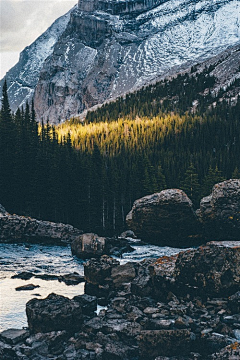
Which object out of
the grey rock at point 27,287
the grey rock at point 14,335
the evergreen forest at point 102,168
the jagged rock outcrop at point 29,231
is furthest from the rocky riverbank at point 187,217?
the grey rock at point 14,335

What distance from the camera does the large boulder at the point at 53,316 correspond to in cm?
1529

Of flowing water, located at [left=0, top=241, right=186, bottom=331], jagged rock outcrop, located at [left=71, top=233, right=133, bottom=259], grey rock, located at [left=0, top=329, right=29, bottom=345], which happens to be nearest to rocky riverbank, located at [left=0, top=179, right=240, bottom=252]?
jagged rock outcrop, located at [left=71, top=233, right=133, bottom=259]

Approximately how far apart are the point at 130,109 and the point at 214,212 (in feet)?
417

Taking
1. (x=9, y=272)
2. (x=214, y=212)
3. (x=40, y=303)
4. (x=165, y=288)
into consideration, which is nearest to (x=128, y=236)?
(x=214, y=212)

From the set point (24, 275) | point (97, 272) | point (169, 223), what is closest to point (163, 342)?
point (97, 272)

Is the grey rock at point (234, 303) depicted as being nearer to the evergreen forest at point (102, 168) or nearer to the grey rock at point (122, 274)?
the grey rock at point (122, 274)

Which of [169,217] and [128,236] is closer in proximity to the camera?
[169,217]

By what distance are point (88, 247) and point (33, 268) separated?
18.7ft

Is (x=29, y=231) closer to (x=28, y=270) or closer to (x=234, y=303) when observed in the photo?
(x=28, y=270)

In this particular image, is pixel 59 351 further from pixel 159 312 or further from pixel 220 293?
pixel 220 293

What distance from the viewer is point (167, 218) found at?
4028 centimetres

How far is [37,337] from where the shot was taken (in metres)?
14.7

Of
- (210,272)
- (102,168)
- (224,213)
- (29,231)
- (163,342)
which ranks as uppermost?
(102,168)

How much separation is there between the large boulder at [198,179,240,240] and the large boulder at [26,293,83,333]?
81.6ft
